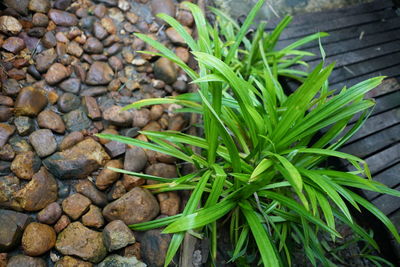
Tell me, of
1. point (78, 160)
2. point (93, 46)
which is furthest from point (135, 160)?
point (93, 46)

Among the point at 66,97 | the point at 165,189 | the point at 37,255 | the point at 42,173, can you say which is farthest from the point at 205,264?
the point at 66,97

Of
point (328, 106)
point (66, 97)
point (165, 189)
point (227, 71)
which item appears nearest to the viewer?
point (227, 71)

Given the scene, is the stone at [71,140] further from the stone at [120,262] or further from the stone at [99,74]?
the stone at [120,262]

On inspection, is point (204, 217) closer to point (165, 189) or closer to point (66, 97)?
point (165, 189)

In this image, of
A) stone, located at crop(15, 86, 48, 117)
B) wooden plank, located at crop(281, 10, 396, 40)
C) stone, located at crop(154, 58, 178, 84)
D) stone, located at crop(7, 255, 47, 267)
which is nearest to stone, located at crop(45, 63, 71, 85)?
stone, located at crop(15, 86, 48, 117)

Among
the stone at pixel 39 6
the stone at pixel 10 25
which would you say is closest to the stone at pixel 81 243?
the stone at pixel 10 25

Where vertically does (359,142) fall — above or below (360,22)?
below

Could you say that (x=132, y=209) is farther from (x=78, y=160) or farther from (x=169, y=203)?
(x=78, y=160)
